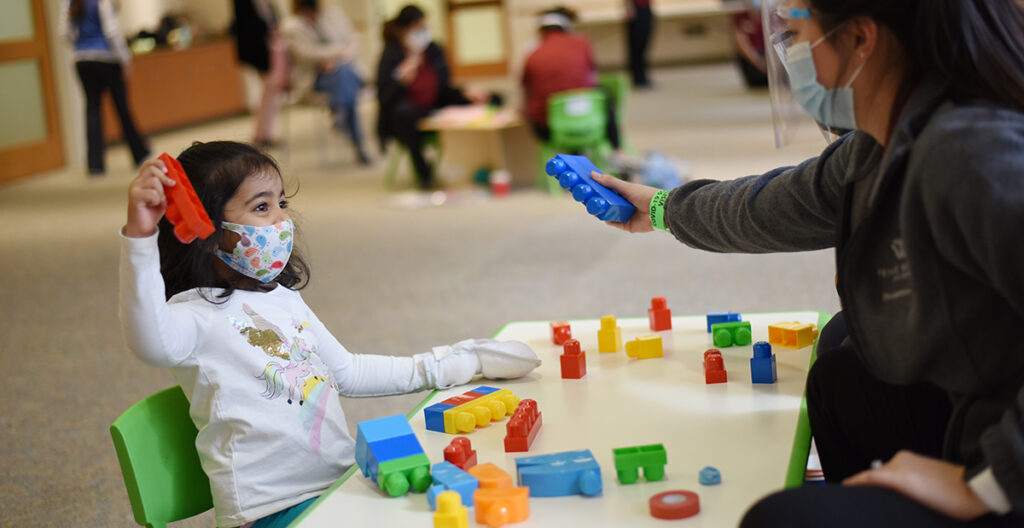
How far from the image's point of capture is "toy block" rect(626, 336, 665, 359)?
69.6 inches

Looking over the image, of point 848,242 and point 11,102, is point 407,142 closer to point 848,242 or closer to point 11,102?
point 11,102

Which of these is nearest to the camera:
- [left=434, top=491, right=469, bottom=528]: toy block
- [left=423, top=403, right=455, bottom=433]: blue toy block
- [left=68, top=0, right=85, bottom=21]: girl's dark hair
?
[left=434, top=491, right=469, bottom=528]: toy block

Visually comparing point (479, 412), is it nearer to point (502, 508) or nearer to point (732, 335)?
point (502, 508)

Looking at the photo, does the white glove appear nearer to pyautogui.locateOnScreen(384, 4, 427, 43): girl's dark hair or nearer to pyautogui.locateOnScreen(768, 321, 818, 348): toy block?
pyautogui.locateOnScreen(768, 321, 818, 348): toy block

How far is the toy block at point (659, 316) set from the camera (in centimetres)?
190

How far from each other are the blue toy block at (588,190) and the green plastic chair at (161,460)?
67 centimetres

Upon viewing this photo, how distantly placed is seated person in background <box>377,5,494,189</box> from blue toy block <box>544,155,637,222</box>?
177 inches

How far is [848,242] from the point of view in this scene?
1.25 m

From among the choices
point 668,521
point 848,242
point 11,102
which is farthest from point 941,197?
point 11,102

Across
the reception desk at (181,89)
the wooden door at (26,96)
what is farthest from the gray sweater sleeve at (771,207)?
the reception desk at (181,89)

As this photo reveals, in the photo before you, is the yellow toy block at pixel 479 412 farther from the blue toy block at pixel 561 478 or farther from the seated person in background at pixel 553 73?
the seated person in background at pixel 553 73

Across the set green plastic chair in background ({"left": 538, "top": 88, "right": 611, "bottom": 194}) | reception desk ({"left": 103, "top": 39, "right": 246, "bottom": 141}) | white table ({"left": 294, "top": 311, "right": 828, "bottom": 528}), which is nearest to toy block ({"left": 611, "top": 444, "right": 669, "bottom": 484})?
white table ({"left": 294, "top": 311, "right": 828, "bottom": 528})

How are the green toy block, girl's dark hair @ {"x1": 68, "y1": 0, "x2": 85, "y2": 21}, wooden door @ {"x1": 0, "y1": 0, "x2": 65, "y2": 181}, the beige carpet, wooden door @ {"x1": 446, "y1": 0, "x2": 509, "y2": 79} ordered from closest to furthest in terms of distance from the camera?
the green toy block → the beige carpet → girl's dark hair @ {"x1": 68, "y1": 0, "x2": 85, "y2": 21} → wooden door @ {"x1": 0, "y1": 0, "x2": 65, "y2": 181} → wooden door @ {"x1": 446, "y1": 0, "x2": 509, "y2": 79}

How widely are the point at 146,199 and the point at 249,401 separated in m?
0.32
